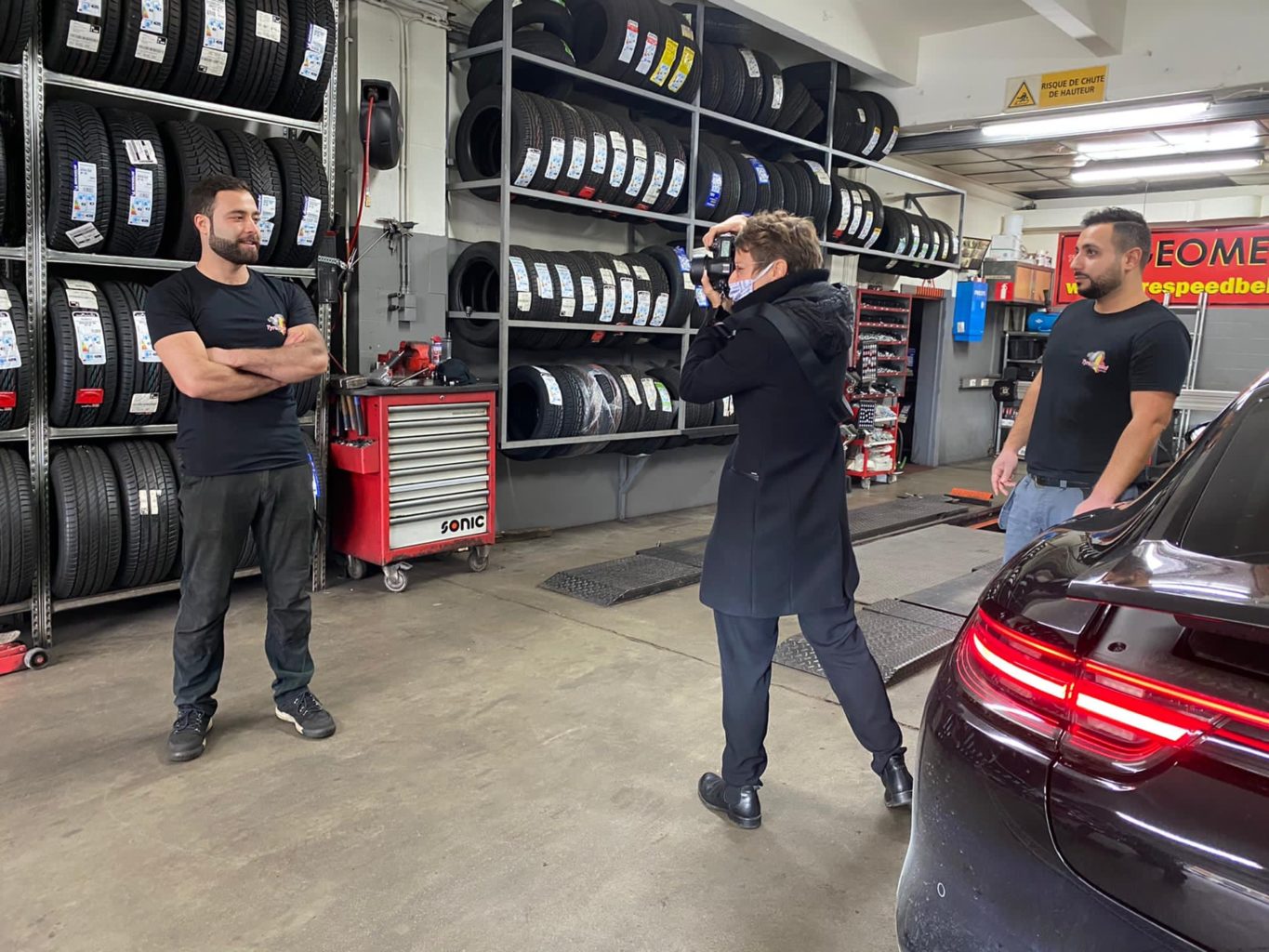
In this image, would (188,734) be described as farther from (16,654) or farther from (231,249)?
(231,249)

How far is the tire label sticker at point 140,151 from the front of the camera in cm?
374

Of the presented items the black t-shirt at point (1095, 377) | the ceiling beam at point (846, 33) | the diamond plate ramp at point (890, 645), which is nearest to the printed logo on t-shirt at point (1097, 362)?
the black t-shirt at point (1095, 377)

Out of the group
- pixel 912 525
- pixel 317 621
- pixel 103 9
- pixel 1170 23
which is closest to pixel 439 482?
pixel 317 621

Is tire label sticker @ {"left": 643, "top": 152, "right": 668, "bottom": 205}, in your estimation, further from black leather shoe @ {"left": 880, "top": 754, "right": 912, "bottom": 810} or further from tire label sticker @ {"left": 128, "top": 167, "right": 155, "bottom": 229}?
black leather shoe @ {"left": 880, "top": 754, "right": 912, "bottom": 810}

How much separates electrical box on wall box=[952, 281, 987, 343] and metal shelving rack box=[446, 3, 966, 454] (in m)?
3.43

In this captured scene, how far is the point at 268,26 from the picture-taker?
4.03 metres

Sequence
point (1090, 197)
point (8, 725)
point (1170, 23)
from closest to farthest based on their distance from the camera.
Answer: point (8, 725), point (1170, 23), point (1090, 197)

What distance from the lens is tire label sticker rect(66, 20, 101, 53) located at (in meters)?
3.53

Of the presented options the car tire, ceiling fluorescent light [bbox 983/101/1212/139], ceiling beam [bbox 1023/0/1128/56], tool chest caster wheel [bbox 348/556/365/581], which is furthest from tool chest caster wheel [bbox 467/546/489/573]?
ceiling fluorescent light [bbox 983/101/1212/139]

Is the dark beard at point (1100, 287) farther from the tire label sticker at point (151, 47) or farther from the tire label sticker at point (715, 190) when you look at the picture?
the tire label sticker at point (715, 190)

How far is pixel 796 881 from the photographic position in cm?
228

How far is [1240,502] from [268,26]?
163 inches

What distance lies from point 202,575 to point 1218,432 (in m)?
2.67

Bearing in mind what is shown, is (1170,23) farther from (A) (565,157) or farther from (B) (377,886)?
(B) (377,886)
